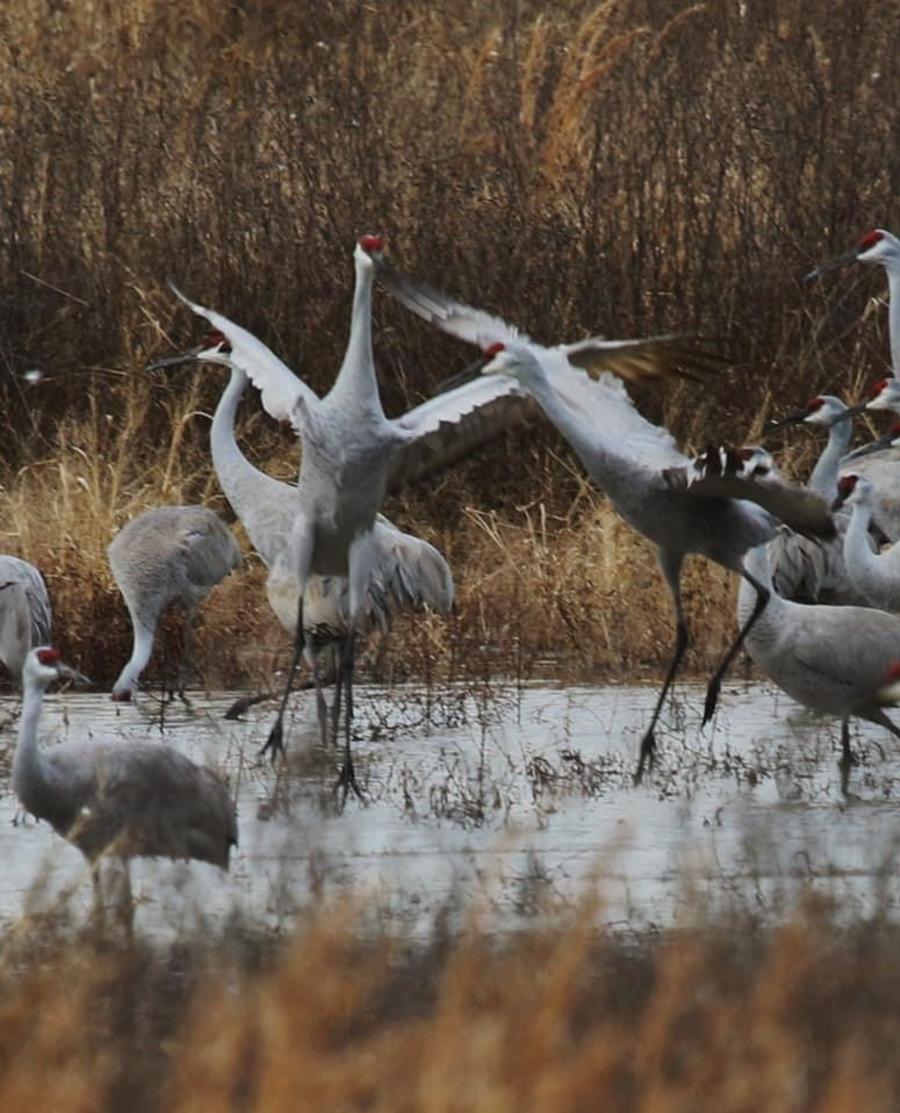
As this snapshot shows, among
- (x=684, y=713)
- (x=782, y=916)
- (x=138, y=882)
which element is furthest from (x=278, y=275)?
(x=782, y=916)

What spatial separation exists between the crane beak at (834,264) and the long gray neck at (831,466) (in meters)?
1.57

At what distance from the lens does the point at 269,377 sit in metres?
8.30

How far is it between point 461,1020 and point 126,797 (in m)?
1.96

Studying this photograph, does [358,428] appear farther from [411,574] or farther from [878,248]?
[878,248]

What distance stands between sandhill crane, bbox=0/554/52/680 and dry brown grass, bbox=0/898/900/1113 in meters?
3.47

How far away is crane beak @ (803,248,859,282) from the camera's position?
1134cm

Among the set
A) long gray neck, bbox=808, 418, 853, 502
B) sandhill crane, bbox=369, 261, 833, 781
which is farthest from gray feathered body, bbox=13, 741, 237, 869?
long gray neck, bbox=808, 418, 853, 502

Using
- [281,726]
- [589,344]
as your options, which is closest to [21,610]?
[281,726]

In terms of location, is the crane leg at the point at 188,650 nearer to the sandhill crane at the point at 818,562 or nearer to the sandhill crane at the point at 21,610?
the sandhill crane at the point at 21,610

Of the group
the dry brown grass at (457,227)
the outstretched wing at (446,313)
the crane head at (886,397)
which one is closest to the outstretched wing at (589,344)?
the outstretched wing at (446,313)

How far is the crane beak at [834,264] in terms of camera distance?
1134cm

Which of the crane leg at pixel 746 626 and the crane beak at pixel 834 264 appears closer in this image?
the crane leg at pixel 746 626

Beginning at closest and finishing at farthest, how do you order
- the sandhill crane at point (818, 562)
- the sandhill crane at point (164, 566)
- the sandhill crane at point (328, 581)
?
the sandhill crane at point (328, 581) < the sandhill crane at point (164, 566) < the sandhill crane at point (818, 562)

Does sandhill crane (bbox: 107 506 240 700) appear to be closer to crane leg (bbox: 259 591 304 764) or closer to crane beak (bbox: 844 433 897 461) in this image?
crane leg (bbox: 259 591 304 764)
